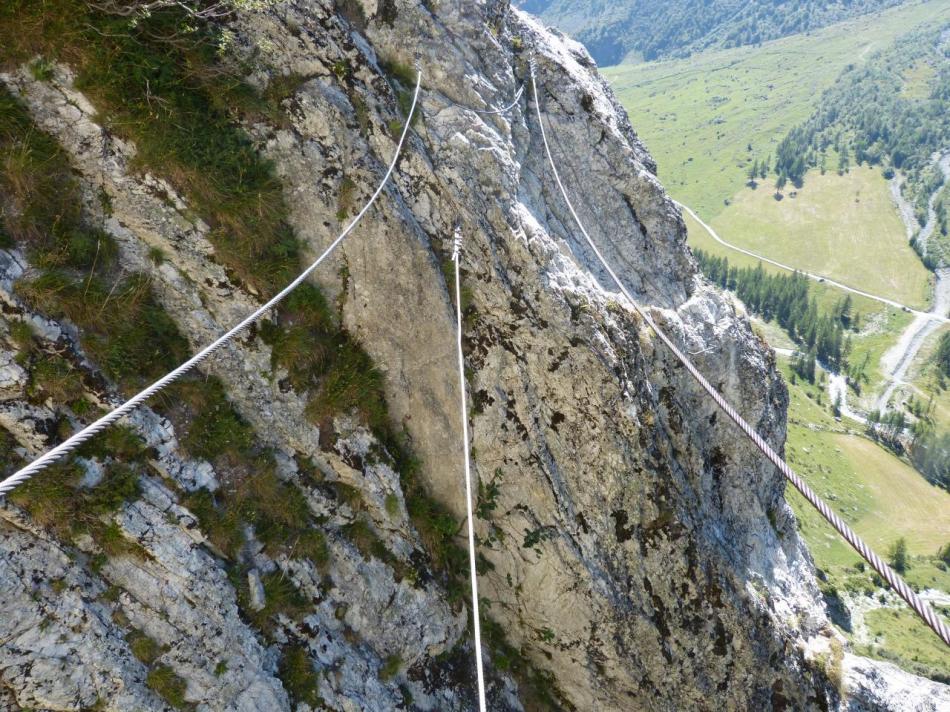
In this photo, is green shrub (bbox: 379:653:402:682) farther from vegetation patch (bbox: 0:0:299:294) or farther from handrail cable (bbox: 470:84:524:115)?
handrail cable (bbox: 470:84:524:115)

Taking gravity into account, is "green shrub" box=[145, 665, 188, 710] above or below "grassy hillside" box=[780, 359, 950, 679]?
above

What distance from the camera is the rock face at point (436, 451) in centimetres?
900

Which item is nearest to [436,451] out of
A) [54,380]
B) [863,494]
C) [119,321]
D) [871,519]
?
[119,321]

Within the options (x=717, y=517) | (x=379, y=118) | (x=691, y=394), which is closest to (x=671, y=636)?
(x=717, y=517)

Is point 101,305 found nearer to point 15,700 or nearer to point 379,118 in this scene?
point 15,700

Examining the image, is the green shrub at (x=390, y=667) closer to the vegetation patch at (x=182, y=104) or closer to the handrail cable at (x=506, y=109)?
the vegetation patch at (x=182, y=104)

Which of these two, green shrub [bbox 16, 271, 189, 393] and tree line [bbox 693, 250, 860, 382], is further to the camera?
tree line [bbox 693, 250, 860, 382]

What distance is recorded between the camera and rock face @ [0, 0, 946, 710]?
354 inches

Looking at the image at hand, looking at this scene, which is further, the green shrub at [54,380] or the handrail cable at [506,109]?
the handrail cable at [506,109]

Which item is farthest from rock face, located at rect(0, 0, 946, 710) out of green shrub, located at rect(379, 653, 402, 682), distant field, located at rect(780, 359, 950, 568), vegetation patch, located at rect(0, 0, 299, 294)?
distant field, located at rect(780, 359, 950, 568)

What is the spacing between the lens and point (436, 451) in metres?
13.1

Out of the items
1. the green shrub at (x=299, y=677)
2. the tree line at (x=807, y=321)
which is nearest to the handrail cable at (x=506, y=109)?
the green shrub at (x=299, y=677)

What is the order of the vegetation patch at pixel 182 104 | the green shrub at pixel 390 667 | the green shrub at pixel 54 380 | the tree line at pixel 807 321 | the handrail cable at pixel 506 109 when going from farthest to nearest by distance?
the tree line at pixel 807 321
the handrail cable at pixel 506 109
the green shrub at pixel 390 667
the vegetation patch at pixel 182 104
the green shrub at pixel 54 380

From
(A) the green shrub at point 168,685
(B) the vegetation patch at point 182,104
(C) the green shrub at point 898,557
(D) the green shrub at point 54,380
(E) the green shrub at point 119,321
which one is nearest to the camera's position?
(A) the green shrub at point 168,685
